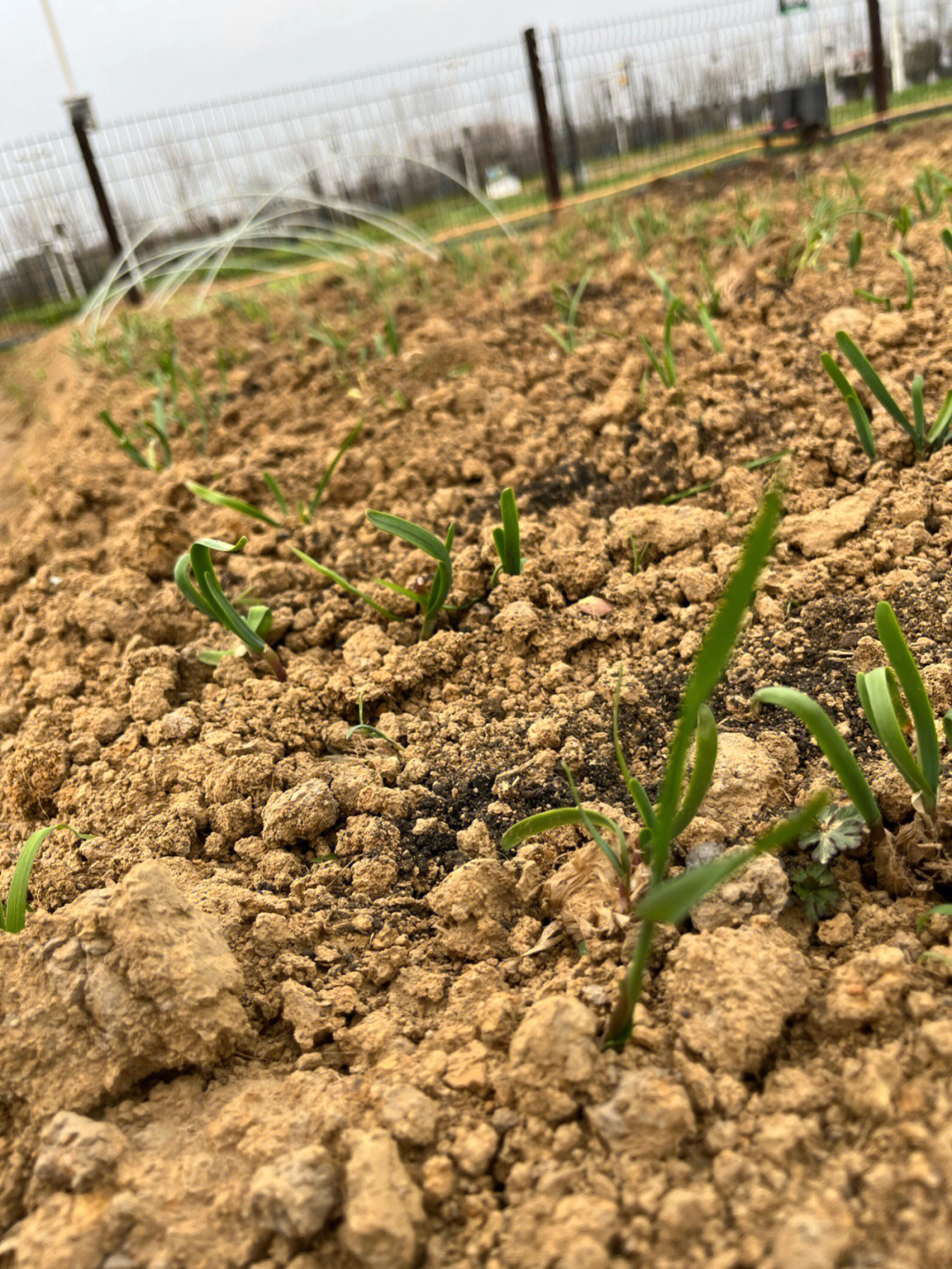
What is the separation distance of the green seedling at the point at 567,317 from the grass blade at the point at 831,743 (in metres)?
1.92

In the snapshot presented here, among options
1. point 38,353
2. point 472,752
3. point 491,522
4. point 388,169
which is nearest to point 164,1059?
point 472,752

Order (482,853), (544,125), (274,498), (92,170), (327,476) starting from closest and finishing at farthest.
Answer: (482,853), (327,476), (274,498), (544,125), (92,170)

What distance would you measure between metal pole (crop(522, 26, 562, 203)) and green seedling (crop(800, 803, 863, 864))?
24.9 feet

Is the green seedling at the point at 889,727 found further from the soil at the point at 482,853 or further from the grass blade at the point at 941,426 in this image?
the grass blade at the point at 941,426

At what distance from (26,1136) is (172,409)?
8.99ft

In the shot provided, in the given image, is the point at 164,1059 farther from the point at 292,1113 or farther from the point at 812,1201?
the point at 812,1201

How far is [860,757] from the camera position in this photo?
128 cm

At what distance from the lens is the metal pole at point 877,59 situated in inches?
324

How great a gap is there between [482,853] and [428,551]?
588 mm

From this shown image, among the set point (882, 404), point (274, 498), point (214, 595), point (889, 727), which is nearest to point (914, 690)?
point (889, 727)

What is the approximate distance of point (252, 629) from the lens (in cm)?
176

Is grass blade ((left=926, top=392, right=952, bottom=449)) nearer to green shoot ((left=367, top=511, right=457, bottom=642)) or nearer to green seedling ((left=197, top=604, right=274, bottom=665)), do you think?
green shoot ((left=367, top=511, right=457, bottom=642))

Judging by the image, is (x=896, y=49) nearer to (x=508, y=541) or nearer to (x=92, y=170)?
(x=92, y=170)

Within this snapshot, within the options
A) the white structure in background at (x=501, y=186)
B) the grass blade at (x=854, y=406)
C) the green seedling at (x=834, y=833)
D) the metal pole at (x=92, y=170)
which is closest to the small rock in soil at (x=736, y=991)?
the green seedling at (x=834, y=833)
